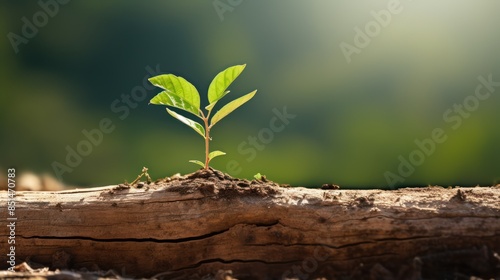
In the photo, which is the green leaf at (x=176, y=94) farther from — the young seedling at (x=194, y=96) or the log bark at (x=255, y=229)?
the log bark at (x=255, y=229)

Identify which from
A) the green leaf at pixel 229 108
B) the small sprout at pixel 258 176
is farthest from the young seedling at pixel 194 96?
the small sprout at pixel 258 176

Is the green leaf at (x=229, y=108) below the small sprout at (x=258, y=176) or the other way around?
the other way around

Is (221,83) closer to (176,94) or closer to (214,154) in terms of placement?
(176,94)

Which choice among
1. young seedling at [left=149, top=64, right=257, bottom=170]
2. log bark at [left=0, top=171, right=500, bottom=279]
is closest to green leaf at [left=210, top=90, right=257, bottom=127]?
young seedling at [left=149, top=64, right=257, bottom=170]

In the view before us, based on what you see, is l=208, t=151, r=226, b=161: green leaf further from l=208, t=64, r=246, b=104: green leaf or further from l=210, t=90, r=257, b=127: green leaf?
l=208, t=64, r=246, b=104: green leaf

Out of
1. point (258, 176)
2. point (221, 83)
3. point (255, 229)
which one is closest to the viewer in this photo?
point (255, 229)

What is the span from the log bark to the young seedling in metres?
0.26

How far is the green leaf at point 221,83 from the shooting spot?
244 cm

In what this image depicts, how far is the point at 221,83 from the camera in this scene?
2467mm

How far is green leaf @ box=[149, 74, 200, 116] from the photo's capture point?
2.44 m

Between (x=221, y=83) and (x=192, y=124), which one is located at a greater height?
(x=221, y=83)

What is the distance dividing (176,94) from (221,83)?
221mm

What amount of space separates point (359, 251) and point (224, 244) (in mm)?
573

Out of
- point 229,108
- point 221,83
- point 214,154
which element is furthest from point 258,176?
point 221,83
